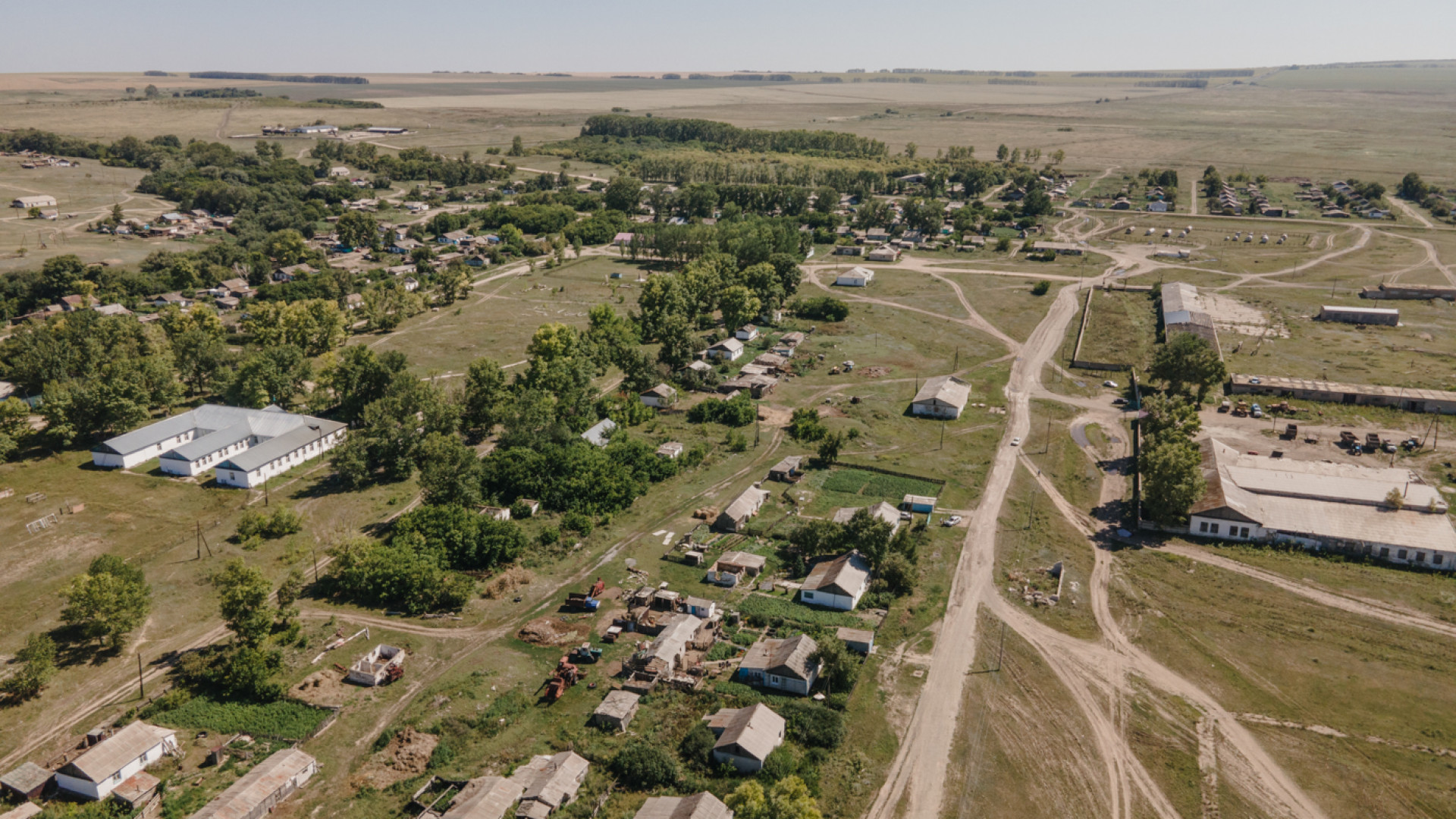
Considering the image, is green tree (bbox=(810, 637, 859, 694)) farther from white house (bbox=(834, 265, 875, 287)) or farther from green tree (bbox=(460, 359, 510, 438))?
white house (bbox=(834, 265, 875, 287))

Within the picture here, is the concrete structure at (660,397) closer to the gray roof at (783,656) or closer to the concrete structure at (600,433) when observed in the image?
the concrete structure at (600,433)

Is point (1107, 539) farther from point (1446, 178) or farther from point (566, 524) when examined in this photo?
point (1446, 178)

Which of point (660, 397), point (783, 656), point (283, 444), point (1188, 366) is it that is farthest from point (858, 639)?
point (1188, 366)

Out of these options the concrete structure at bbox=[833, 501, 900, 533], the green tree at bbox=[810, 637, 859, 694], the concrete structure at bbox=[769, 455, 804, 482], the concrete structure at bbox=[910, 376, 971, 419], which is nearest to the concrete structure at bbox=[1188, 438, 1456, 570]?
the concrete structure at bbox=[833, 501, 900, 533]

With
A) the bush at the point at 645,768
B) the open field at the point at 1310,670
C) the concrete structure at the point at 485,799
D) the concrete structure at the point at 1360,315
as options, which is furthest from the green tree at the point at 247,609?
the concrete structure at the point at 1360,315

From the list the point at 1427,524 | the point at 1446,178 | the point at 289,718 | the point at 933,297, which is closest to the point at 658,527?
the point at 289,718

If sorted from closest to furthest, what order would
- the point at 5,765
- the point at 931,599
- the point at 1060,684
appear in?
the point at 5,765, the point at 1060,684, the point at 931,599
